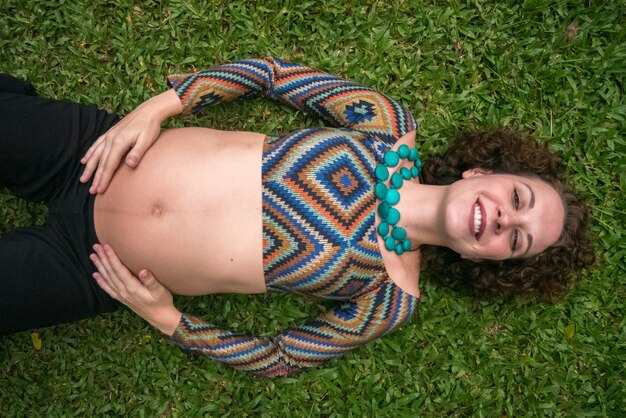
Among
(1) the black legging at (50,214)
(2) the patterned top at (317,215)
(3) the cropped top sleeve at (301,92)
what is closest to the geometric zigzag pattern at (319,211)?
Result: (2) the patterned top at (317,215)

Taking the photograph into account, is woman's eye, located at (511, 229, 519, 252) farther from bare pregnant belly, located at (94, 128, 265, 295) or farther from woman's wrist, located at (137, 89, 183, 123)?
woman's wrist, located at (137, 89, 183, 123)

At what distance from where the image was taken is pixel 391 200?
281 cm

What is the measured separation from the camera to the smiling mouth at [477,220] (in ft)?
8.45

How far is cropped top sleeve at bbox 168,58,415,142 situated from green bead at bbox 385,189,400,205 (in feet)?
1.05

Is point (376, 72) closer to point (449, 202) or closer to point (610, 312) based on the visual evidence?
point (449, 202)

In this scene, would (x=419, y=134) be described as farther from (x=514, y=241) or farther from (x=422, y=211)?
(x=514, y=241)

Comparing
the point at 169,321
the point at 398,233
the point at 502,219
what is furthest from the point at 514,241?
the point at 169,321

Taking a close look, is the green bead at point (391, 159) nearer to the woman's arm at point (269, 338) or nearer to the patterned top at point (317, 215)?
the patterned top at point (317, 215)

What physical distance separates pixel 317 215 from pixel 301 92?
0.77 meters

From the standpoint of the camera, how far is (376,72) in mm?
3371

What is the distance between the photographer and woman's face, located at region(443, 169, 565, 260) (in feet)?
8.49

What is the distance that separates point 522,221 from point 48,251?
2.43 metres

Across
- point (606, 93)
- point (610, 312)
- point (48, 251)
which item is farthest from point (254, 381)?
point (606, 93)

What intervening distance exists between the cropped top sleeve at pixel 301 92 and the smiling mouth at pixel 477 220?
2.05ft
